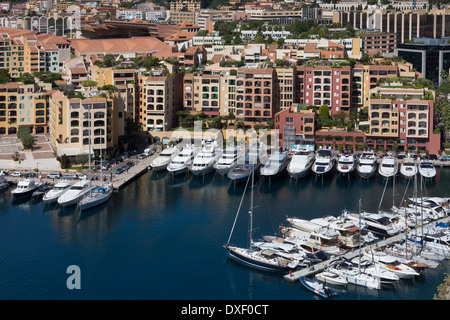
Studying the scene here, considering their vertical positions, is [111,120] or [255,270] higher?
[111,120]

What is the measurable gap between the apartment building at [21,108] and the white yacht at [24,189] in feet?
37.0

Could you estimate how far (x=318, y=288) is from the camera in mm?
21516

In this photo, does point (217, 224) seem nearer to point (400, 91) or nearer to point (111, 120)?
point (111, 120)

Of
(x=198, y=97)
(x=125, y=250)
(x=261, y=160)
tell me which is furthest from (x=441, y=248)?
(x=198, y=97)

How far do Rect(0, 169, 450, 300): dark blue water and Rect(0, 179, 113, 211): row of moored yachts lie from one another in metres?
0.48

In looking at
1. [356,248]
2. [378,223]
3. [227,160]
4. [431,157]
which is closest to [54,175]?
[227,160]

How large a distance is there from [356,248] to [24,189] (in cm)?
1485

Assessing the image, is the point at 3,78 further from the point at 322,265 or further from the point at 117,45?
the point at 322,265

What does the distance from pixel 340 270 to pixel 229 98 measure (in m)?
22.8

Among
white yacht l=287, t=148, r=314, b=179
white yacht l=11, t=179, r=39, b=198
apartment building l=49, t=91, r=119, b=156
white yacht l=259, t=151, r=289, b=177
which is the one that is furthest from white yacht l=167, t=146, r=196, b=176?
white yacht l=11, t=179, r=39, b=198

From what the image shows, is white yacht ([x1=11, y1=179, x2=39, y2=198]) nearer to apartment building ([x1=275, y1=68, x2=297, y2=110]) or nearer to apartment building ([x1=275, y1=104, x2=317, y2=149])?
apartment building ([x1=275, y1=104, x2=317, y2=149])

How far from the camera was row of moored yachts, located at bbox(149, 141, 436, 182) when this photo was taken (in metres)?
35.2

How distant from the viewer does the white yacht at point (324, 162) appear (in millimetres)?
35594

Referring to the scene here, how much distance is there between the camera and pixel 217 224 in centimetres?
2805
